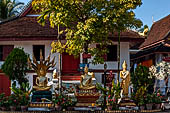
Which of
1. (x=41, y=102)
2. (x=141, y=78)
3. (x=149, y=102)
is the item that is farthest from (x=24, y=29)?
(x=149, y=102)

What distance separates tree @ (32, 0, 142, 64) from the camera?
51.6ft

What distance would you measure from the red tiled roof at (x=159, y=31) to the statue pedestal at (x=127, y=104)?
40.1 ft

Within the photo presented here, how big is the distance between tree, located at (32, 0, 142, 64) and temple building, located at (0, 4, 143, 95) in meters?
4.66

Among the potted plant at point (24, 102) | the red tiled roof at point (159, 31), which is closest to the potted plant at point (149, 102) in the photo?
the potted plant at point (24, 102)

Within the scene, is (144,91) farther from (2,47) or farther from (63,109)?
(2,47)

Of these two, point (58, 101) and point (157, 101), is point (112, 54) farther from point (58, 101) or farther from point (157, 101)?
point (58, 101)

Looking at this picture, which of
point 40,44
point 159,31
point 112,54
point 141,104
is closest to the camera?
point 141,104

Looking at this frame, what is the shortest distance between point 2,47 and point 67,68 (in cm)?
503

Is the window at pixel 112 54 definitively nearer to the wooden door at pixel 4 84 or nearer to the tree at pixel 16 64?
the tree at pixel 16 64

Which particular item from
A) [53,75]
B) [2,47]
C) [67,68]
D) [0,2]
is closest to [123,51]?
[67,68]

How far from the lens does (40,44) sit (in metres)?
22.3

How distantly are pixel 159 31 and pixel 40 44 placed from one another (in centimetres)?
1227

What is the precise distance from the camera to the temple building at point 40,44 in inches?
835

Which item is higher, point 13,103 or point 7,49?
point 7,49
